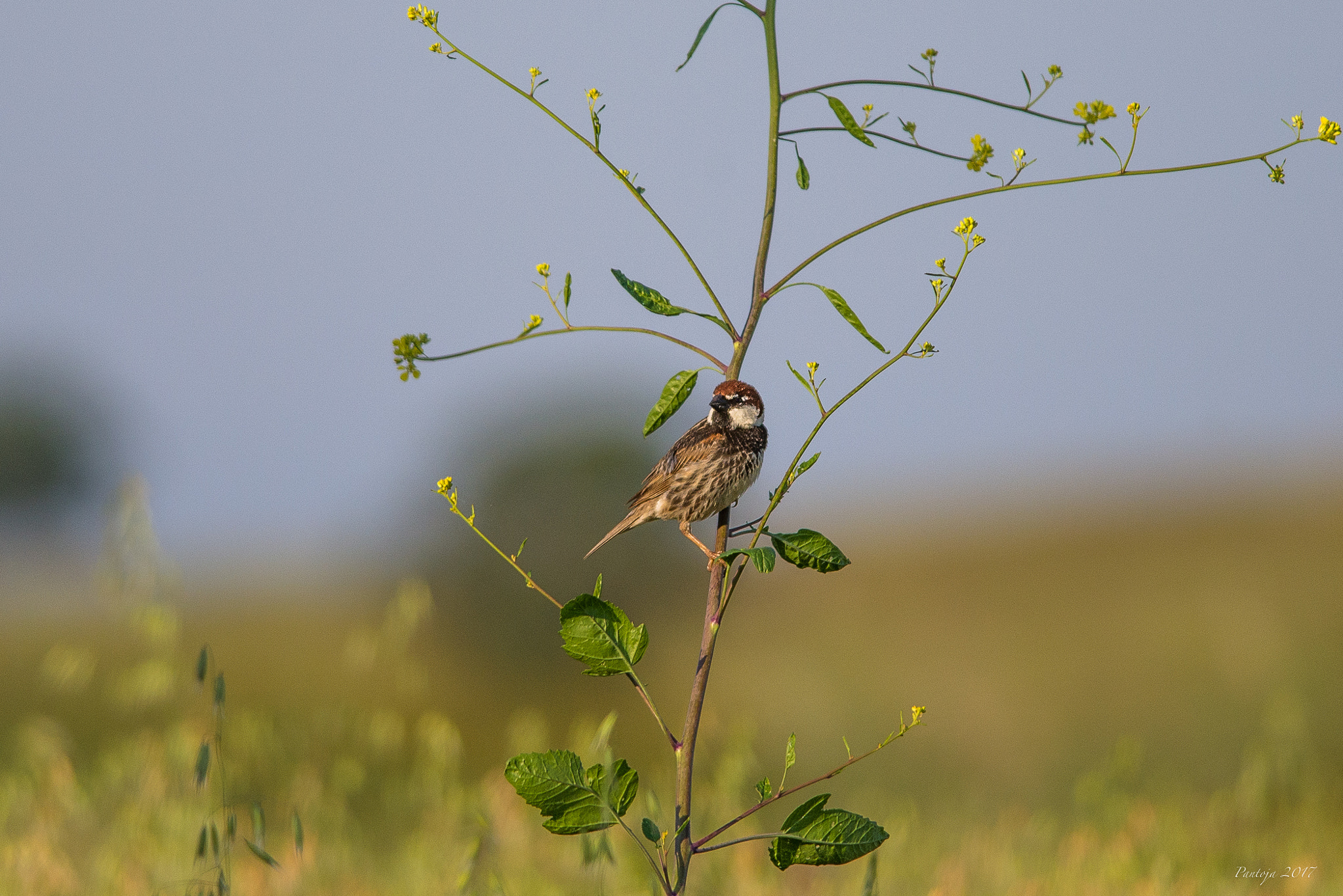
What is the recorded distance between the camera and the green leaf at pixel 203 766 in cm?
327

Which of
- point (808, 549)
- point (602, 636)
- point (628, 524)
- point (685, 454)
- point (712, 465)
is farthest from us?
point (628, 524)

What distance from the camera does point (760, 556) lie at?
93.0 inches

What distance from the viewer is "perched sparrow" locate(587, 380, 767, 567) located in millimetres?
4168

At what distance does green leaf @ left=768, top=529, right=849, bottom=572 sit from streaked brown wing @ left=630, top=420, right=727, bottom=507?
1.72 m

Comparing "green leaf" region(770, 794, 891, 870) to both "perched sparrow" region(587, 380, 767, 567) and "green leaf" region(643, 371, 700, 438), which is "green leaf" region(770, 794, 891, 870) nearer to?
"green leaf" region(643, 371, 700, 438)

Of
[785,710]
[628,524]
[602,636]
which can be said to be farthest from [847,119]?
[785,710]

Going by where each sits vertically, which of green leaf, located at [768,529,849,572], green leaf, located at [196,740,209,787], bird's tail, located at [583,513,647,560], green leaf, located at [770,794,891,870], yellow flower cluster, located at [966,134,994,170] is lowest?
green leaf, located at [196,740,209,787]

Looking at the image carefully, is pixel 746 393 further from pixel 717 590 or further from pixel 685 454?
pixel 717 590

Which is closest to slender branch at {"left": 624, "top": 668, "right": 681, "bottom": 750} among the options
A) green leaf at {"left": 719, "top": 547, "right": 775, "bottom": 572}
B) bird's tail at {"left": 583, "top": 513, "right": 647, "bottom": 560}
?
green leaf at {"left": 719, "top": 547, "right": 775, "bottom": 572}

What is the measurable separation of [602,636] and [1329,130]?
2.14 m

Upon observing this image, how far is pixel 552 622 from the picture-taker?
1617 cm

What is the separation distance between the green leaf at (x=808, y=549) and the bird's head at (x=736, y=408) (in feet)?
6.29

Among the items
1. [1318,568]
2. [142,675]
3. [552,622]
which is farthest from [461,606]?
[1318,568]

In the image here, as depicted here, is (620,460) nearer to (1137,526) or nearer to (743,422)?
(743,422)
